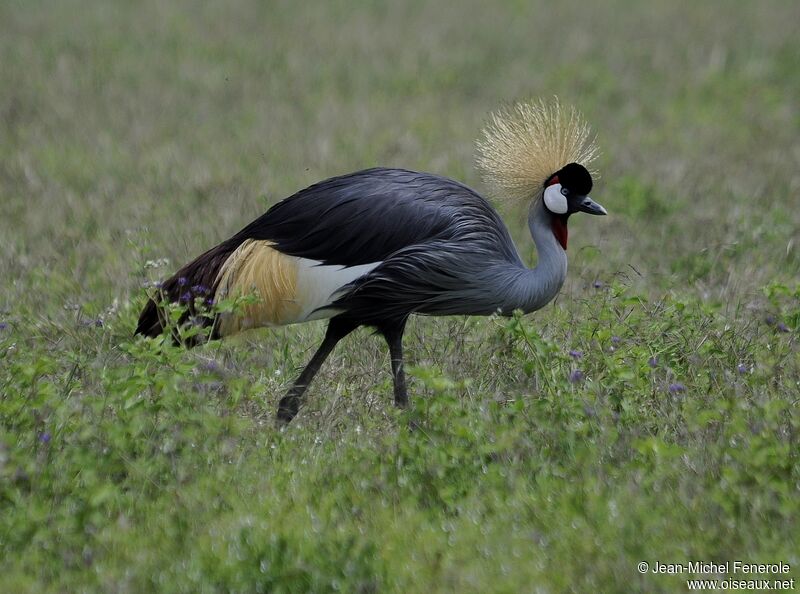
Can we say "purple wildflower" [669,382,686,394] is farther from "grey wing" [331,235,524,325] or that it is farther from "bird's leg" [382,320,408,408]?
"bird's leg" [382,320,408,408]

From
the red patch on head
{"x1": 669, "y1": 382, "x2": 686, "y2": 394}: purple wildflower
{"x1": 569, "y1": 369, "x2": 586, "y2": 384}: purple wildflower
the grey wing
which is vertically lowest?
{"x1": 669, "y1": 382, "x2": 686, "y2": 394}: purple wildflower

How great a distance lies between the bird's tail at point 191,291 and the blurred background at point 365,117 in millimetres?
255

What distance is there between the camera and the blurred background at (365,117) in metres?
6.00

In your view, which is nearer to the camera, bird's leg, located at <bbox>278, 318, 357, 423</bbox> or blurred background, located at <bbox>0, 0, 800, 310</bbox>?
bird's leg, located at <bbox>278, 318, 357, 423</bbox>

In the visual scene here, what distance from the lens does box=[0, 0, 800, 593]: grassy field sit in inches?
115

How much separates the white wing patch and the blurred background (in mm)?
691

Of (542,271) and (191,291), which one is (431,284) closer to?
(542,271)

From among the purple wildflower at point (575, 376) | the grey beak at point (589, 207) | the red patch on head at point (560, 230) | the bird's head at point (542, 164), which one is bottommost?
the purple wildflower at point (575, 376)

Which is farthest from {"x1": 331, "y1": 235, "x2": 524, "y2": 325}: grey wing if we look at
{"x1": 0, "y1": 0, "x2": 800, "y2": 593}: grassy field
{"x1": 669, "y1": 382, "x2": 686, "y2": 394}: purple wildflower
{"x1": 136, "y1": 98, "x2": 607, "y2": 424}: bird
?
{"x1": 669, "y1": 382, "x2": 686, "y2": 394}: purple wildflower

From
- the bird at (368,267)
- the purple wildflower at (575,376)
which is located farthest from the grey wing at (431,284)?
the purple wildflower at (575,376)

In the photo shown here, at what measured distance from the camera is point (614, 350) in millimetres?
4227

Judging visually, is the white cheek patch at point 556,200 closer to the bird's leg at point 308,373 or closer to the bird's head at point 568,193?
the bird's head at point 568,193

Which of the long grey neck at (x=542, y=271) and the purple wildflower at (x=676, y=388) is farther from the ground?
the long grey neck at (x=542, y=271)

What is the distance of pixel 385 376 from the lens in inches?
175
